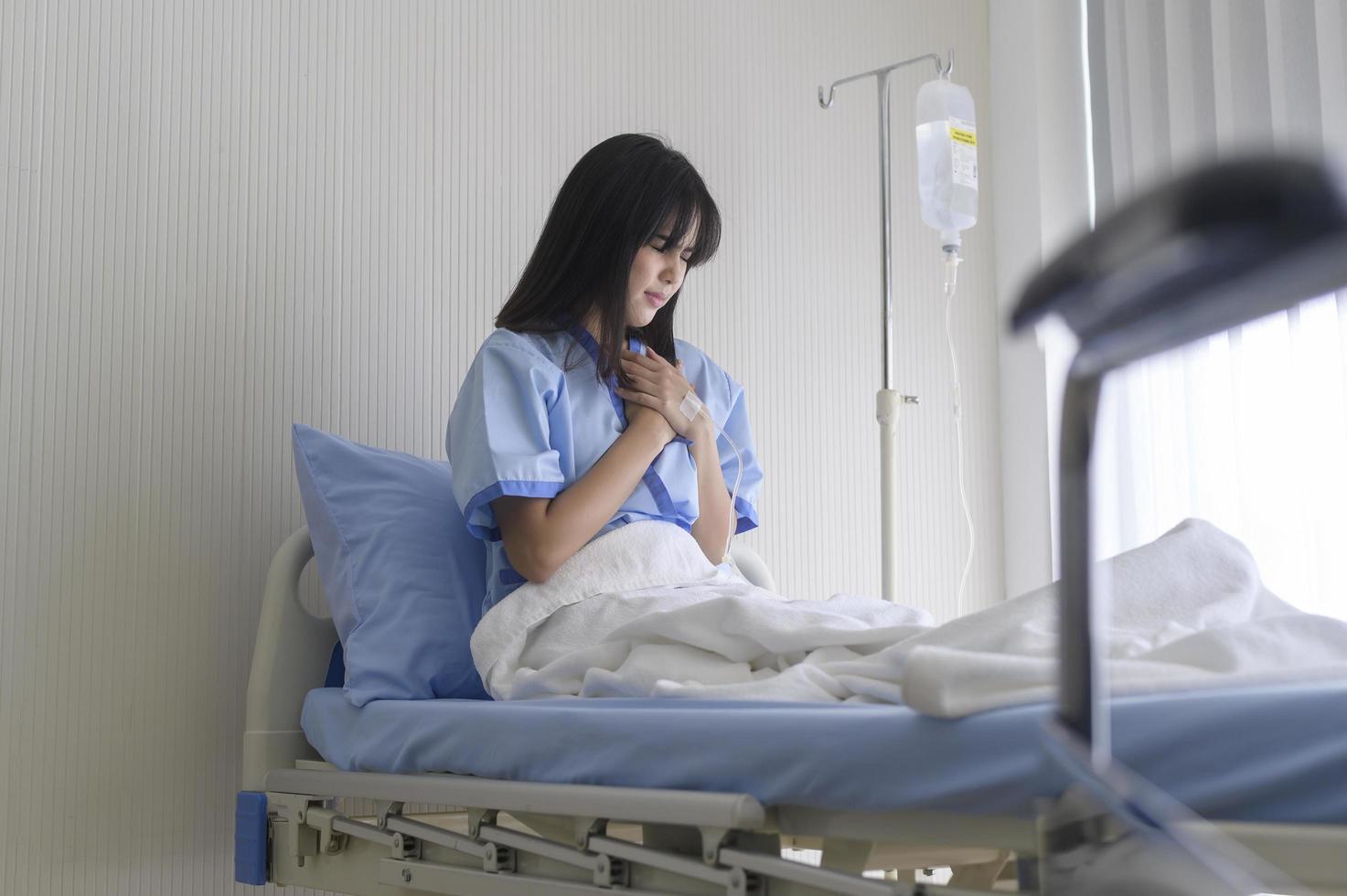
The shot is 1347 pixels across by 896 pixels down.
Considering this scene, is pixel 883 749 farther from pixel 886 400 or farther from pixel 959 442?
pixel 959 442

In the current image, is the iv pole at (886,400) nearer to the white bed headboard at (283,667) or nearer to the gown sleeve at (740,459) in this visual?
the gown sleeve at (740,459)

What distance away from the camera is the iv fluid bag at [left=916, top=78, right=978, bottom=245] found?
2.41 m

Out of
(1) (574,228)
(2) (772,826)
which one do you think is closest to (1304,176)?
(2) (772,826)

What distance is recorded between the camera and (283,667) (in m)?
1.82

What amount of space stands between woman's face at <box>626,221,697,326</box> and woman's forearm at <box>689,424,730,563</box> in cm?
20

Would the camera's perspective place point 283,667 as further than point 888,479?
No

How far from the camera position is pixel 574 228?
186cm

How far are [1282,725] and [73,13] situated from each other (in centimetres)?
191

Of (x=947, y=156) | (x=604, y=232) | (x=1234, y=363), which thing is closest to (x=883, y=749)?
(x=604, y=232)

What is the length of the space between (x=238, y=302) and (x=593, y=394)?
65 centimetres

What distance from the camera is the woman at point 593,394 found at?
1596mm

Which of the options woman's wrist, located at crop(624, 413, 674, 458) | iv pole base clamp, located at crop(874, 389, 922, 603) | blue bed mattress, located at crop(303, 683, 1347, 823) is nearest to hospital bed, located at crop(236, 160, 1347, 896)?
blue bed mattress, located at crop(303, 683, 1347, 823)

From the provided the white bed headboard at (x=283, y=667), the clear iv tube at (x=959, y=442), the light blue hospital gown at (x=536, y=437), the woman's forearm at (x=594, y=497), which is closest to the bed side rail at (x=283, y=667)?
the white bed headboard at (x=283, y=667)

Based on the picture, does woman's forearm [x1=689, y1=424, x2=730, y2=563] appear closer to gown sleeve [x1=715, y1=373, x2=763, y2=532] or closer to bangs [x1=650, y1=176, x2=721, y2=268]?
gown sleeve [x1=715, y1=373, x2=763, y2=532]
